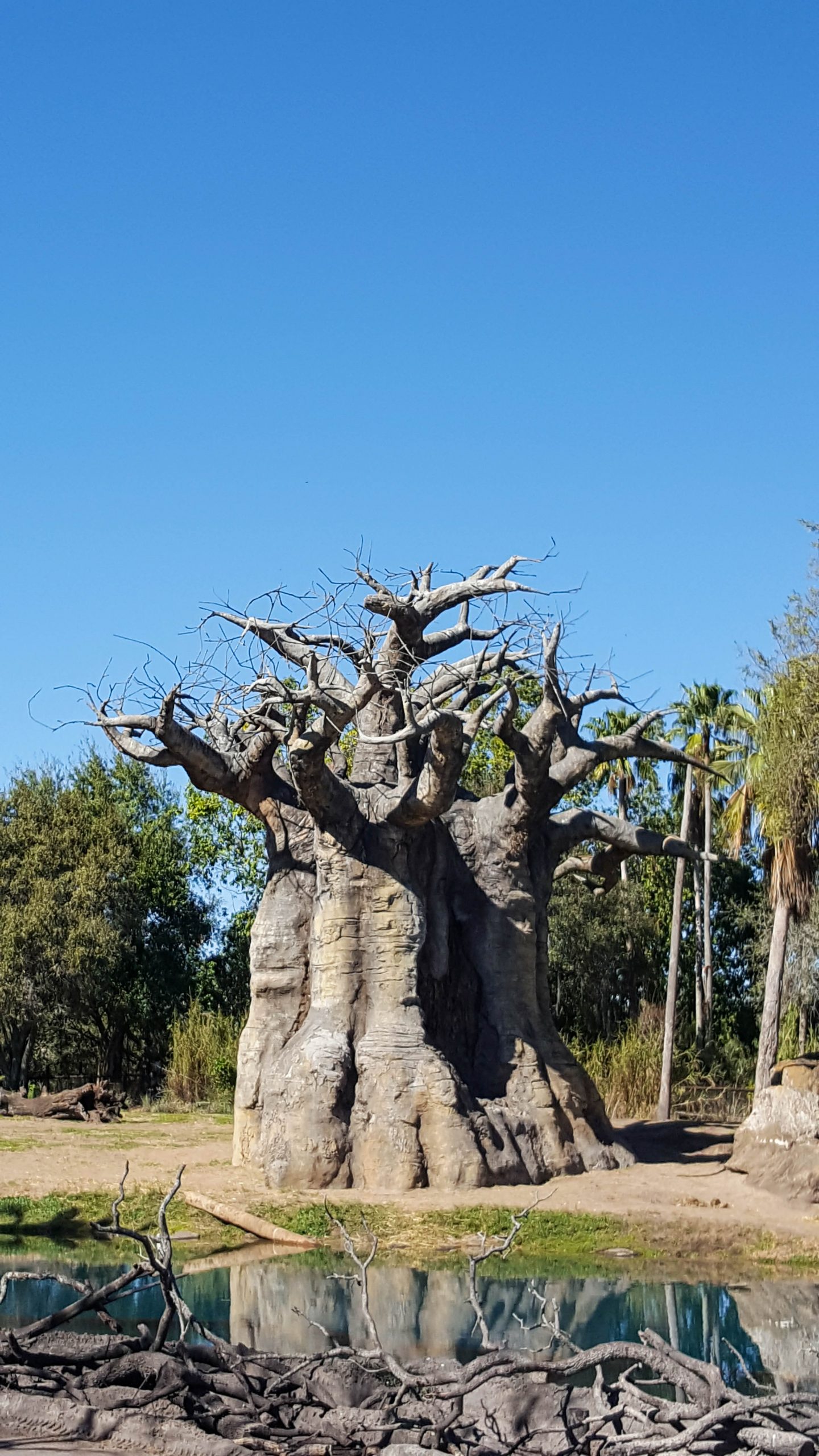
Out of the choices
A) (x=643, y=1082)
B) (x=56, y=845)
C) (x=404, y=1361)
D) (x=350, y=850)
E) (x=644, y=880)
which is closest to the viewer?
(x=404, y=1361)

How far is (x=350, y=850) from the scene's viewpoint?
17.8m

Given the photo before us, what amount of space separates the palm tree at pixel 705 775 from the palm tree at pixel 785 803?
21.6 ft

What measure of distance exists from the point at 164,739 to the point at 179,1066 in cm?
1259

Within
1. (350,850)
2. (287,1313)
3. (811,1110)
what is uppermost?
(350,850)

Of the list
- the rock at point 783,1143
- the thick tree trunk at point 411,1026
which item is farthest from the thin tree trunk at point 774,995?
the rock at point 783,1143

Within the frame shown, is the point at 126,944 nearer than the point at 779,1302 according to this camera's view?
No

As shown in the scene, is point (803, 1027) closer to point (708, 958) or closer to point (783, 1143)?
point (708, 958)

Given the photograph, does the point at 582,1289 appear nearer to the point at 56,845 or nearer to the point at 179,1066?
the point at 179,1066

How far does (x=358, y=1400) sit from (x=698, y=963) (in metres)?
25.5

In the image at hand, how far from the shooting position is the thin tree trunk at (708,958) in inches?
1145

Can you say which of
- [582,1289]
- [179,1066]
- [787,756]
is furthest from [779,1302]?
[179,1066]

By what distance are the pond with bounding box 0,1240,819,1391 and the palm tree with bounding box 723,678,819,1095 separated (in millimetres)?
7551

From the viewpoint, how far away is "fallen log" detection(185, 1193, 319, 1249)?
13.8 metres

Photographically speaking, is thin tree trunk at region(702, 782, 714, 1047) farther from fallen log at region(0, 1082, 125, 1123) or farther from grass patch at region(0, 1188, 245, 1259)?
grass patch at region(0, 1188, 245, 1259)
